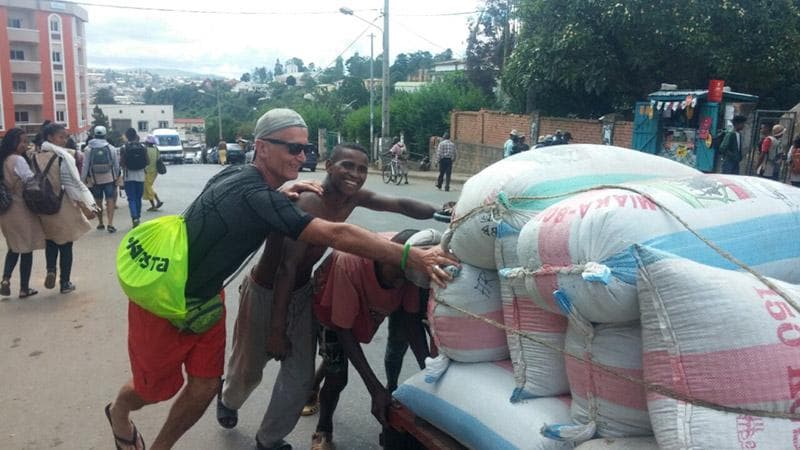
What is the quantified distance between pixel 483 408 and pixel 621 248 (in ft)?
2.88

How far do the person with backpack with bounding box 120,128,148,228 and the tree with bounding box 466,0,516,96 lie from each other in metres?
21.8

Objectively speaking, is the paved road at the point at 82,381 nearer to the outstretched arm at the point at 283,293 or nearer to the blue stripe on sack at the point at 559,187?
the outstretched arm at the point at 283,293

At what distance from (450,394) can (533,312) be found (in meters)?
0.54

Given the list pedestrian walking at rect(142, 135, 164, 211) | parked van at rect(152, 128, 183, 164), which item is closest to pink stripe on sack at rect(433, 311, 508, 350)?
pedestrian walking at rect(142, 135, 164, 211)

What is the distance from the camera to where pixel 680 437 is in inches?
66.3

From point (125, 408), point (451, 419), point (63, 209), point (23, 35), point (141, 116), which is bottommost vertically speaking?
point (125, 408)

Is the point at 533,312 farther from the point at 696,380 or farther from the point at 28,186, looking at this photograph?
the point at 28,186

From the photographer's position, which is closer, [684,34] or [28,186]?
[28,186]

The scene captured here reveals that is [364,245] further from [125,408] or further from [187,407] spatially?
[125,408]

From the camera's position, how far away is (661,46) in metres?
16.3

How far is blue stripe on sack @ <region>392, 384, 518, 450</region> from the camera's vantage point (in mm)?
2354

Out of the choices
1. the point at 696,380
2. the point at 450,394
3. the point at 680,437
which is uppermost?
the point at 696,380

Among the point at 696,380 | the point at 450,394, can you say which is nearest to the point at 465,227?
the point at 450,394

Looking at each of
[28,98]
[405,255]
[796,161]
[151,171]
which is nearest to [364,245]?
[405,255]
